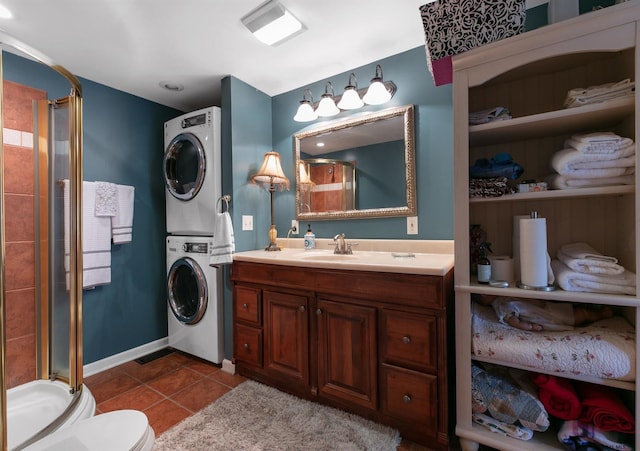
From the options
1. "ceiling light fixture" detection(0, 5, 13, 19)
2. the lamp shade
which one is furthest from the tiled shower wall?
the lamp shade

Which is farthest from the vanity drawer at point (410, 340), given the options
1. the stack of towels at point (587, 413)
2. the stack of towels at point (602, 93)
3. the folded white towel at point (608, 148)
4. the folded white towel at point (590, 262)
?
the stack of towels at point (602, 93)

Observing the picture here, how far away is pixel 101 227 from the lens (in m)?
2.14

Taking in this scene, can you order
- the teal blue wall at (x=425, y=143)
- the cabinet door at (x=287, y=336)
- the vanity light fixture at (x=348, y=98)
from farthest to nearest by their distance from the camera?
the vanity light fixture at (x=348, y=98) → the teal blue wall at (x=425, y=143) → the cabinet door at (x=287, y=336)

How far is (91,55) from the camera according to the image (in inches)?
74.2

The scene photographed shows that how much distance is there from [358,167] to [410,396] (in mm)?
1477

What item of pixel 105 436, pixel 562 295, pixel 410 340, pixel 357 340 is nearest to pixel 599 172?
pixel 562 295

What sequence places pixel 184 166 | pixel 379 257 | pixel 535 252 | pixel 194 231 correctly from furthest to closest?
1. pixel 184 166
2. pixel 194 231
3. pixel 379 257
4. pixel 535 252

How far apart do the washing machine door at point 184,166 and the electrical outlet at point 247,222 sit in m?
0.43

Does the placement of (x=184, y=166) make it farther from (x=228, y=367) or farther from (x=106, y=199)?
(x=228, y=367)

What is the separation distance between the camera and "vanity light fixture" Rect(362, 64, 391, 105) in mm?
1855

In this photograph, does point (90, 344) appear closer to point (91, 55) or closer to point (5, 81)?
point (5, 81)

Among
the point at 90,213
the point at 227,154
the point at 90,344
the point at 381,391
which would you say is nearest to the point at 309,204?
the point at 227,154

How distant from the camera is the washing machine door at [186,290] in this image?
7.32 feet

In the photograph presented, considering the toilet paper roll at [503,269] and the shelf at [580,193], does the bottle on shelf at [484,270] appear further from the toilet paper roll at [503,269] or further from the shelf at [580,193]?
the shelf at [580,193]
